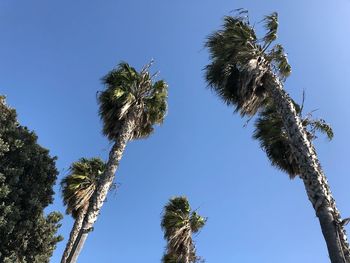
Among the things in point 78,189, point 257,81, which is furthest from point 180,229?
point 257,81

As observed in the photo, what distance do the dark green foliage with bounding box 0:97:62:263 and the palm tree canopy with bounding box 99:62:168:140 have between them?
3.06 metres

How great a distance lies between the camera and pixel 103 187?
13484 mm

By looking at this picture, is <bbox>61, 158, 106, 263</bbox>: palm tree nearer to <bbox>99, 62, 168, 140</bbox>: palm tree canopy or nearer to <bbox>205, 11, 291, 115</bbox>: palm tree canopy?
<bbox>99, 62, 168, 140</bbox>: palm tree canopy

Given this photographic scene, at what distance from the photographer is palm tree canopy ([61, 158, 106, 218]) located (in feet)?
64.3

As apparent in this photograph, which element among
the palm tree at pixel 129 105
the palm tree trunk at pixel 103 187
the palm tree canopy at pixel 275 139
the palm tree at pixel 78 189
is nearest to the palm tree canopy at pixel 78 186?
the palm tree at pixel 78 189

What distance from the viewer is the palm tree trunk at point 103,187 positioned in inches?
491

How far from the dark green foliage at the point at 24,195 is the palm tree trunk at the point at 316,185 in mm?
9649

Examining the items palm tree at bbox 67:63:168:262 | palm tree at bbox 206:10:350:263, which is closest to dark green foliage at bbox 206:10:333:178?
palm tree at bbox 206:10:350:263

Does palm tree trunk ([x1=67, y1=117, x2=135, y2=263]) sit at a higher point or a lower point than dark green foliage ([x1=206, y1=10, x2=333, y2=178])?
lower

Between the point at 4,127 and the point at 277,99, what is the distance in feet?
34.1

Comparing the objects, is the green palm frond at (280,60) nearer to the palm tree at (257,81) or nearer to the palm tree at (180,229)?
the palm tree at (257,81)

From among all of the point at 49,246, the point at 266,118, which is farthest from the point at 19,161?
the point at 266,118

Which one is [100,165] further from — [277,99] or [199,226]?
[277,99]

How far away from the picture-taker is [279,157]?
601 inches
